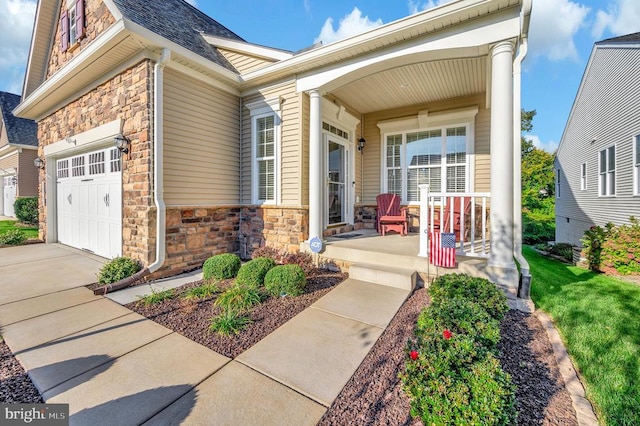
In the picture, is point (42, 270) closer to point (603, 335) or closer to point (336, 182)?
point (336, 182)

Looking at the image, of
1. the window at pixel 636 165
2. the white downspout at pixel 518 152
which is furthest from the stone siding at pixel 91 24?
the window at pixel 636 165

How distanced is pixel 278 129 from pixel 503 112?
3707mm

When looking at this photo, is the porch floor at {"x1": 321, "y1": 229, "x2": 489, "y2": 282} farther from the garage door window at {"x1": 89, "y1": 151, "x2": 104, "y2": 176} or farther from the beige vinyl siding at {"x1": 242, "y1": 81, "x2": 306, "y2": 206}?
the garage door window at {"x1": 89, "y1": 151, "x2": 104, "y2": 176}

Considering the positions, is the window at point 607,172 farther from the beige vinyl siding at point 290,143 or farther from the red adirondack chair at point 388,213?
the beige vinyl siding at point 290,143

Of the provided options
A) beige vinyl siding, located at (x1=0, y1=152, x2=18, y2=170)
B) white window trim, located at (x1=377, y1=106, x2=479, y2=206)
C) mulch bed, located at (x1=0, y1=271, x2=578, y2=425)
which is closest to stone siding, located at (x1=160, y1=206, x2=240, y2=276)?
mulch bed, located at (x1=0, y1=271, x2=578, y2=425)

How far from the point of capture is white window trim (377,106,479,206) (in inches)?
233

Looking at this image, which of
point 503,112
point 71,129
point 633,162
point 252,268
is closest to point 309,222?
point 252,268

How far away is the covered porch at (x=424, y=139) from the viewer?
3426mm

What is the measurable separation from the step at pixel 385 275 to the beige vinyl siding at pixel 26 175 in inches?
664

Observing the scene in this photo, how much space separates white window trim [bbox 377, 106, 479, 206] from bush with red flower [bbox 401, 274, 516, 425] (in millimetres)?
4431

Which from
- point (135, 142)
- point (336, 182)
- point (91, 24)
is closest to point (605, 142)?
point (336, 182)

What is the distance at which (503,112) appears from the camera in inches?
134

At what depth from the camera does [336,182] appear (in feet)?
21.0

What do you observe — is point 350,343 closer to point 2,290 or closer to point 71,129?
point 2,290
